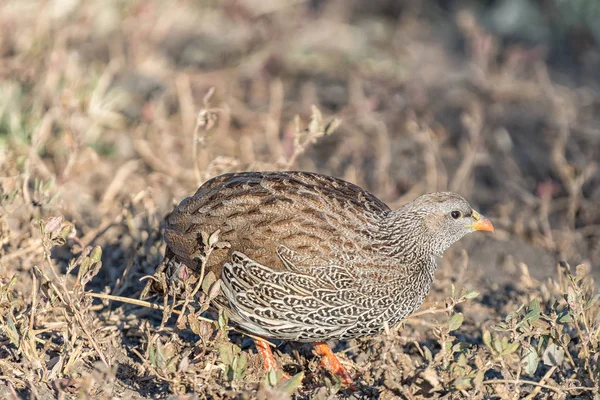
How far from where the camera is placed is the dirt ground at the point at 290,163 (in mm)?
4207

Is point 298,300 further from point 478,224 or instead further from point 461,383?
point 478,224

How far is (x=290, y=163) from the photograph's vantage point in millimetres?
5609

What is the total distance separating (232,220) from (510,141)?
16.0 feet

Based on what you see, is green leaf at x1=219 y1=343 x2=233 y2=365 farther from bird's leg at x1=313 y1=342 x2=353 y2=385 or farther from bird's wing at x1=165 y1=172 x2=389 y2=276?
bird's leg at x1=313 y1=342 x2=353 y2=385

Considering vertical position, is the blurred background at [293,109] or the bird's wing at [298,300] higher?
the bird's wing at [298,300]

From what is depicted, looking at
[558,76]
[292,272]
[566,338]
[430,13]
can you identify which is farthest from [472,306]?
[430,13]

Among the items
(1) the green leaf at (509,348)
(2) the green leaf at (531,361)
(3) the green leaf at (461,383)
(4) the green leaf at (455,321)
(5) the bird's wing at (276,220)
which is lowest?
(2) the green leaf at (531,361)

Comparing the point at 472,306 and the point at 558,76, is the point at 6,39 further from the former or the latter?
the point at 558,76

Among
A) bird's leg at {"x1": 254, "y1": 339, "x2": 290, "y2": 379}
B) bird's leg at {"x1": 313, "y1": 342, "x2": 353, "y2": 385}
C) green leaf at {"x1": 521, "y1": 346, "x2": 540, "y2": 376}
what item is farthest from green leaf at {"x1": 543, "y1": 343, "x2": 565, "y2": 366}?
bird's leg at {"x1": 254, "y1": 339, "x2": 290, "y2": 379}

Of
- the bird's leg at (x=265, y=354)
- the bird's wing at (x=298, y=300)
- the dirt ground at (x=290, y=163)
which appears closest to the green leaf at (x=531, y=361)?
the dirt ground at (x=290, y=163)

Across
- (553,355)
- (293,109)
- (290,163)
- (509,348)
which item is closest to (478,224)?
(553,355)

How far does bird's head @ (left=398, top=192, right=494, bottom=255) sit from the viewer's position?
15.3 ft

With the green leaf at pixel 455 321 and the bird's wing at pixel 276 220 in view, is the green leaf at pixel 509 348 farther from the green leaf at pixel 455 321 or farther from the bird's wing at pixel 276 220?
the bird's wing at pixel 276 220

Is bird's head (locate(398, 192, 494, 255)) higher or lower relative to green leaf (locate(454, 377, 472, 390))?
higher
